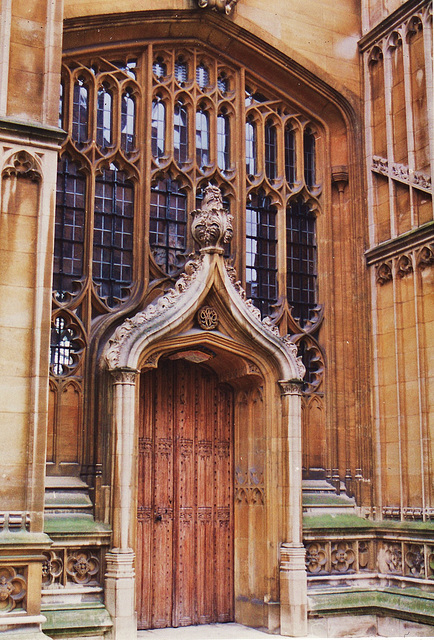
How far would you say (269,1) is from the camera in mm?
14273

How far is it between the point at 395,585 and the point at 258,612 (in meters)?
2.09

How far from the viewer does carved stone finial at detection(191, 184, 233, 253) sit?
1229 centimetres

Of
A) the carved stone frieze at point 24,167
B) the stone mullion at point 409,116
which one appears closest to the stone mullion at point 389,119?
the stone mullion at point 409,116

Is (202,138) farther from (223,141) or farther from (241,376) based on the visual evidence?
(241,376)

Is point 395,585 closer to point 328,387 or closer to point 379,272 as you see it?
point 328,387

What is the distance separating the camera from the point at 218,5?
534 inches

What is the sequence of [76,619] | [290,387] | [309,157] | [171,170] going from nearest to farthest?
[76,619] → [290,387] → [171,170] → [309,157]

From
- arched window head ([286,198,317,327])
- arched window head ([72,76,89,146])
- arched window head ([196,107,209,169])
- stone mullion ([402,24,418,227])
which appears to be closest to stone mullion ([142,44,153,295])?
arched window head ([196,107,209,169])

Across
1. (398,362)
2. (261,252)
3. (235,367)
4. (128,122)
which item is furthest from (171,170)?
(398,362)

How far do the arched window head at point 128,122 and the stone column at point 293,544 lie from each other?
14.0ft

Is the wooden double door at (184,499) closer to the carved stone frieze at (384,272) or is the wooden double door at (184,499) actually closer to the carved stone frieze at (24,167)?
the carved stone frieze at (384,272)

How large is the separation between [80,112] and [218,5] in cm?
282

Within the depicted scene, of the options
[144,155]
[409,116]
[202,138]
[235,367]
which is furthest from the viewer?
[202,138]

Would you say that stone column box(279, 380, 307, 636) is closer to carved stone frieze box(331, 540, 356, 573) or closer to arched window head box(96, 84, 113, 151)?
carved stone frieze box(331, 540, 356, 573)
